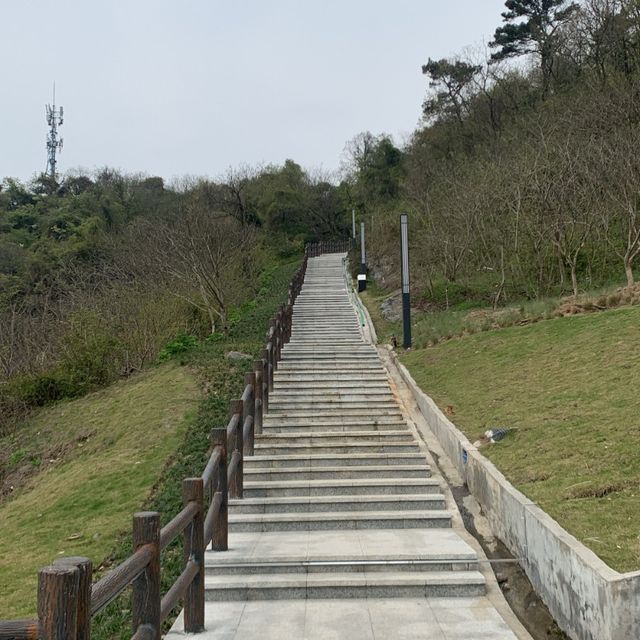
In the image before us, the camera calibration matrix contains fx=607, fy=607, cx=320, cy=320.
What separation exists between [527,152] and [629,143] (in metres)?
5.32

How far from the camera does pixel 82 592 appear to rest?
2.15 m

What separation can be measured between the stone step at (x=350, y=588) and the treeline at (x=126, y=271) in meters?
12.2

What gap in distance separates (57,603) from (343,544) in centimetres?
405

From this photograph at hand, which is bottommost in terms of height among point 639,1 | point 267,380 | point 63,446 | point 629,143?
point 63,446

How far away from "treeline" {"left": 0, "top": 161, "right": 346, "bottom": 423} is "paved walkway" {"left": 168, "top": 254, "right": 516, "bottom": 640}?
8406mm

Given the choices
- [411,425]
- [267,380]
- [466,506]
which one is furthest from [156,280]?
[466,506]

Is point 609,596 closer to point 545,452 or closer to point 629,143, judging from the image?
point 545,452

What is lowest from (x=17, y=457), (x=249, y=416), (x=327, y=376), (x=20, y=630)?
(x=17, y=457)

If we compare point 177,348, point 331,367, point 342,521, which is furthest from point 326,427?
point 177,348

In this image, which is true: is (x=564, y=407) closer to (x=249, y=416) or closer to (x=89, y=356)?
(x=249, y=416)

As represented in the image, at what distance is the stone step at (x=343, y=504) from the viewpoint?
22.0 ft

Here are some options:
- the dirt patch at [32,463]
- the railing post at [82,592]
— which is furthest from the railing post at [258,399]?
the railing post at [82,592]

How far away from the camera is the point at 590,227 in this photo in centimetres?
1702

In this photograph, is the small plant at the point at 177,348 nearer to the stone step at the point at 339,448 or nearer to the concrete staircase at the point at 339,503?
the concrete staircase at the point at 339,503
